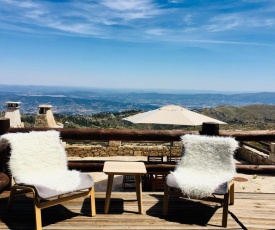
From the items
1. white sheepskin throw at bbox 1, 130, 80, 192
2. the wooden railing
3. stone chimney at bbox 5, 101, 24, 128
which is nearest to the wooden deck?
white sheepskin throw at bbox 1, 130, 80, 192

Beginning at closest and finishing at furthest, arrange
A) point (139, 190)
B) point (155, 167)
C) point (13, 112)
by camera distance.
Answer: point (139, 190) < point (155, 167) < point (13, 112)

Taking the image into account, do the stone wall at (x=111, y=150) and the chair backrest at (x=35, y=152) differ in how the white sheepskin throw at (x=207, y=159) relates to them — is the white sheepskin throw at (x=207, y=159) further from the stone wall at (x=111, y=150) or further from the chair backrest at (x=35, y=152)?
the stone wall at (x=111, y=150)

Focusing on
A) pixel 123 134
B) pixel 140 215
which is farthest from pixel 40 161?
pixel 140 215

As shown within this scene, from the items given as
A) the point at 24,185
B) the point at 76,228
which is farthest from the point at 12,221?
the point at 76,228

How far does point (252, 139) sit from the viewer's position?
4762mm

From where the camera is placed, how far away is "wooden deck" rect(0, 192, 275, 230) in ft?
11.4

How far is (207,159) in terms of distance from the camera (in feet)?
14.0

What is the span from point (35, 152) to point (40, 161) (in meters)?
0.14

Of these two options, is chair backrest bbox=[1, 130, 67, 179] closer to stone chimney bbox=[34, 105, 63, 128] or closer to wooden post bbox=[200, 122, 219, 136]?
wooden post bbox=[200, 122, 219, 136]

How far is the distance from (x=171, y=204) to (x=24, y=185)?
76.6 inches

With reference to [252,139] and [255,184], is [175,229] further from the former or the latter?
[255,184]

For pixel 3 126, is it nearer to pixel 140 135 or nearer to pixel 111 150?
pixel 140 135

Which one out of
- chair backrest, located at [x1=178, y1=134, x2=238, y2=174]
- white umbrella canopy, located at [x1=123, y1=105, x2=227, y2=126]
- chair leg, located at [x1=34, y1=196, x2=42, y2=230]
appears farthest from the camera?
white umbrella canopy, located at [x1=123, y1=105, x2=227, y2=126]

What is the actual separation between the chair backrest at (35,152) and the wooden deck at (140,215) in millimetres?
518
